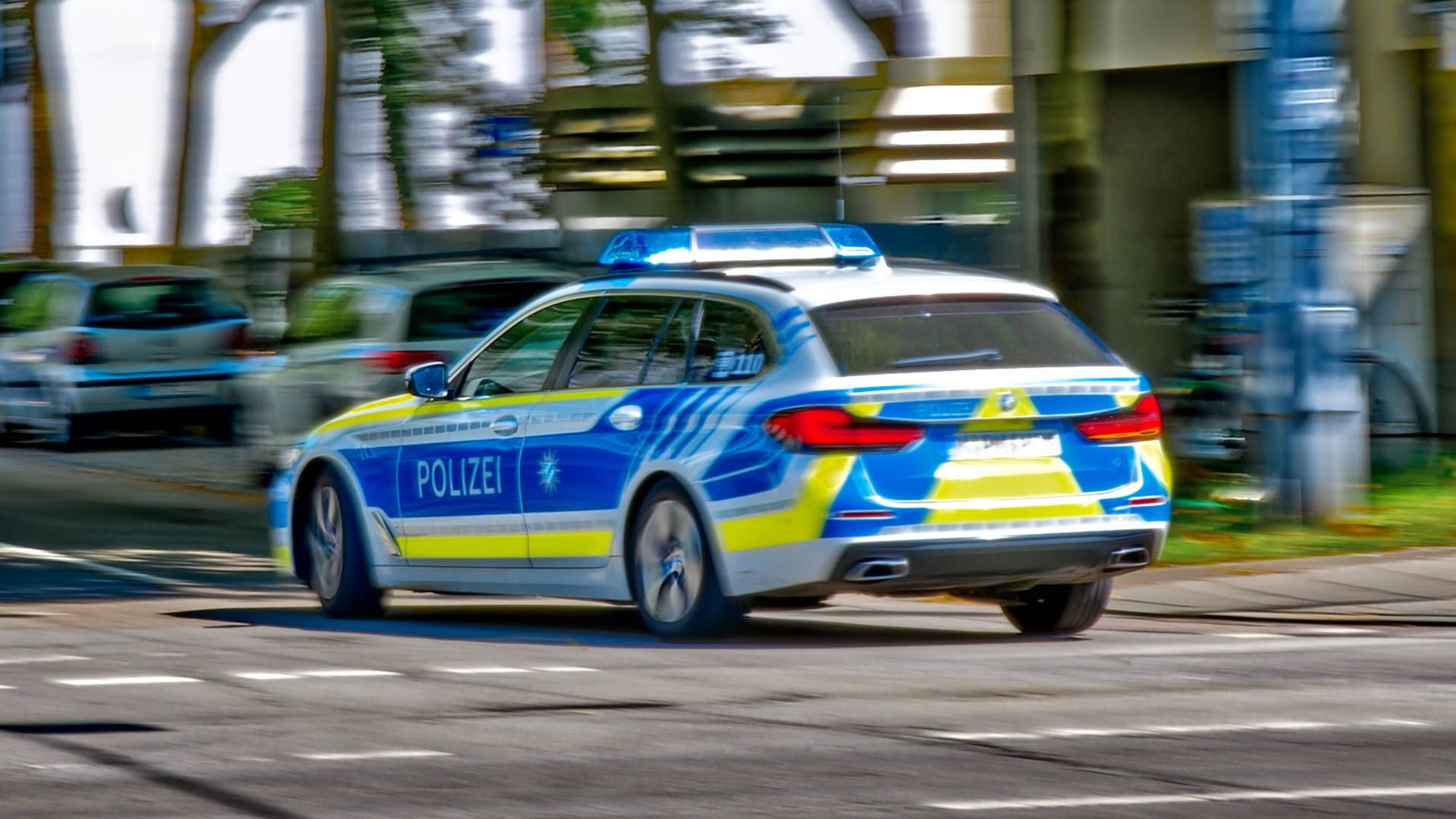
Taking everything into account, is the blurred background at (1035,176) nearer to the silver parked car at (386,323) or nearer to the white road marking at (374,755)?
the silver parked car at (386,323)

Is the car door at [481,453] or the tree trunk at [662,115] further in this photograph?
the tree trunk at [662,115]

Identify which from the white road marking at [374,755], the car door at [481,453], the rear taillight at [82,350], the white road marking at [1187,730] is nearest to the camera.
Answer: the white road marking at [374,755]

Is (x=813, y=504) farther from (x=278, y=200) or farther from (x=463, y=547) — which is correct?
(x=278, y=200)

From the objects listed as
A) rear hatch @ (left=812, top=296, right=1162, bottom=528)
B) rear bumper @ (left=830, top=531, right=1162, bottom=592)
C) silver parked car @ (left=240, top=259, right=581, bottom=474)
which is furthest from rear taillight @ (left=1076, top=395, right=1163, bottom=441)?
silver parked car @ (left=240, top=259, right=581, bottom=474)

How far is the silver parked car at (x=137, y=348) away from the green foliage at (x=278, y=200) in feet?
25.6

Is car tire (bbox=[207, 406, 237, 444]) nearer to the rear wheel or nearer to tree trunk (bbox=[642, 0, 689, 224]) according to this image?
tree trunk (bbox=[642, 0, 689, 224])

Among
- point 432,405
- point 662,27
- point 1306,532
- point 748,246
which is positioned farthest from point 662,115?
point 748,246

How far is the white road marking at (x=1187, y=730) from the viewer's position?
7336mm

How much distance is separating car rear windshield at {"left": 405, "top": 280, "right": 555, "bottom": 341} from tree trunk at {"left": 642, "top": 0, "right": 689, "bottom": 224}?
3.81m

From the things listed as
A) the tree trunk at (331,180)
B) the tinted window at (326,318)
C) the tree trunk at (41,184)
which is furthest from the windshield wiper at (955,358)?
the tree trunk at (41,184)

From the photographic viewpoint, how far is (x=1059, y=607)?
10.6m

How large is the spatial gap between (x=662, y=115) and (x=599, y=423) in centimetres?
1099

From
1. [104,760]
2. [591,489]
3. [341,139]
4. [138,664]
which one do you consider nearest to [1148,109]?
[341,139]

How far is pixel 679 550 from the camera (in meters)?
9.87
